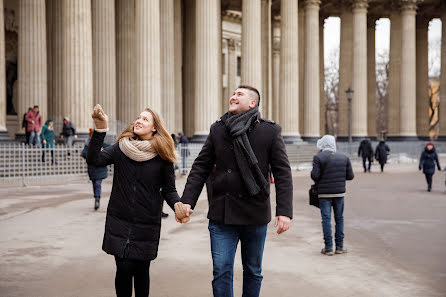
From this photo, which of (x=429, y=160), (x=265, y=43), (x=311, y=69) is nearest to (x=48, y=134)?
(x=429, y=160)

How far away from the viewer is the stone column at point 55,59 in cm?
2595

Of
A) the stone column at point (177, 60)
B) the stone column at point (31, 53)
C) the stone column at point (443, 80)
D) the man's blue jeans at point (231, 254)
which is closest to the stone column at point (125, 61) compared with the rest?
the stone column at point (177, 60)

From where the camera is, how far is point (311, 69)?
40406 millimetres

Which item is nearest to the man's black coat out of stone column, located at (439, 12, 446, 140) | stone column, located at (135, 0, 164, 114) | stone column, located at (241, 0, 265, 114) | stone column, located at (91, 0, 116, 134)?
stone column, located at (135, 0, 164, 114)

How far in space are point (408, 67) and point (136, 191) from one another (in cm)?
4460

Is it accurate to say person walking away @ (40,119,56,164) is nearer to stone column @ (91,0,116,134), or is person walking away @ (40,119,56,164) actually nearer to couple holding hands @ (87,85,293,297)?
stone column @ (91,0,116,134)

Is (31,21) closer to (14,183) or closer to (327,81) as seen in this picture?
(14,183)

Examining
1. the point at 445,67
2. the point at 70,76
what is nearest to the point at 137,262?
the point at 70,76

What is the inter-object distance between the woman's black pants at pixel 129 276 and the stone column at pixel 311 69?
36687 millimetres

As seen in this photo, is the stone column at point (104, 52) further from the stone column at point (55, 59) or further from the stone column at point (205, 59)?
the stone column at point (205, 59)

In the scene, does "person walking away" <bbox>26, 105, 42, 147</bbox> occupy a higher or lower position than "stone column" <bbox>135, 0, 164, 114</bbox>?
lower

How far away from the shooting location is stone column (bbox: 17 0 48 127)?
23.1 metres

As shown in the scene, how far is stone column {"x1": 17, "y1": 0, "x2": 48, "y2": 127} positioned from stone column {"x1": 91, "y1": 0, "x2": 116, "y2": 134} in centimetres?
354

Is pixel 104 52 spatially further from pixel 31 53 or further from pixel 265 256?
pixel 265 256
